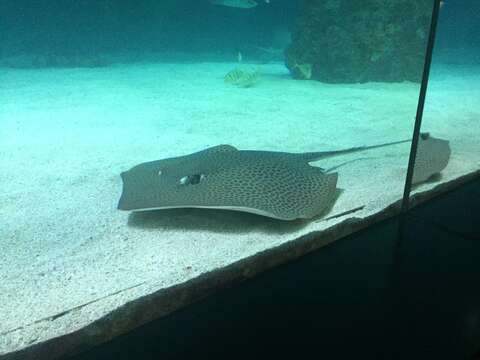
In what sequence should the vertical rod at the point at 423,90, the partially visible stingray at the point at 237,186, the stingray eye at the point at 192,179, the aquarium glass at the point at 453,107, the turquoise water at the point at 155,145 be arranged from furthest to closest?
the aquarium glass at the point at 453,107, the stingray eye at the point at 192,179, the partially visible stingray at the point at 237,186, the vertical rod at the point at 423,90, the turquoise water at the point at 155,145

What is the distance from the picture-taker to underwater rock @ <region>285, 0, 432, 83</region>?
921 cm

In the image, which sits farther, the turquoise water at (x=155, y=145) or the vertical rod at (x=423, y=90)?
the vertical rod at (x=423, y=90)

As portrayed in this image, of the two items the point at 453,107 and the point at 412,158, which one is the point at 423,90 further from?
the point at 453,107

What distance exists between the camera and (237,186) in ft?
8.21

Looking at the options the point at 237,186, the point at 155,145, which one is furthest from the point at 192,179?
the point at 155,145

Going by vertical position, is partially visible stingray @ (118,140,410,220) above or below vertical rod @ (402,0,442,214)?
below

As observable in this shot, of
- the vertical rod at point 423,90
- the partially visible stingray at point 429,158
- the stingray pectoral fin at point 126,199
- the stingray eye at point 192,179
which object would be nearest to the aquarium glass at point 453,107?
the partially visible stingray at point 429,158

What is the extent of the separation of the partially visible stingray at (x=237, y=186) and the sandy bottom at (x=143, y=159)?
0.15 meters

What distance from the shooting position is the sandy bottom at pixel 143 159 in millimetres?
1892

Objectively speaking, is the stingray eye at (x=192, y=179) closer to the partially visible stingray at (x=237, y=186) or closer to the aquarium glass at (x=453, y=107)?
the partially visible stingray at (x=237, y=186)

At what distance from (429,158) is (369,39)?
6.90 meters

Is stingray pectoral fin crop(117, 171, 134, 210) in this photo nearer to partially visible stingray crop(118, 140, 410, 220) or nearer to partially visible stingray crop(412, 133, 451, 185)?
partially visible stingray crop(118, 140, 410, 220)

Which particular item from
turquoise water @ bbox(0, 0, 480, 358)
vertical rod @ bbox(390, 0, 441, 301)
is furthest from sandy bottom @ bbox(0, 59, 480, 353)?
vertical rod @ bbox(390, 0, 441, 301)

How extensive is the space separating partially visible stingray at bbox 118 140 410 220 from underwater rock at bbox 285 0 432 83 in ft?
23.2
